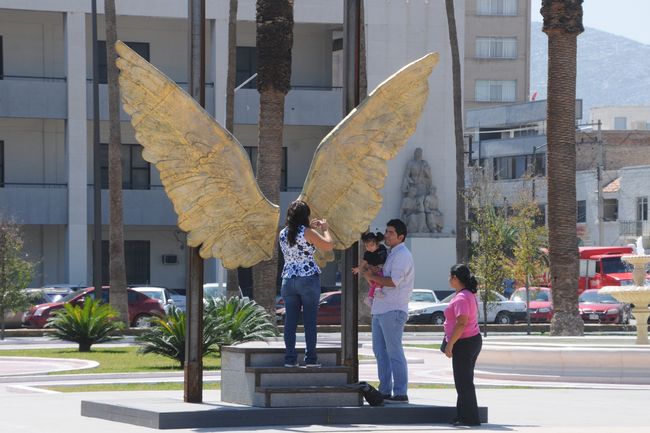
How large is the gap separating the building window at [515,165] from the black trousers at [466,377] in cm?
6488

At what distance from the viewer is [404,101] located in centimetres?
1413

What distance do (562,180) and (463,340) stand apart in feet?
50.6

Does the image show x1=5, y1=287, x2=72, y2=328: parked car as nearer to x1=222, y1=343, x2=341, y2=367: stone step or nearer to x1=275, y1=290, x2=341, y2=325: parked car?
x1=275, y1=290, x2=341, y2=325: parked car

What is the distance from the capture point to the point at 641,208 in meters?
72.8

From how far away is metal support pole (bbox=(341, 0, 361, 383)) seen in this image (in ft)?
47.3

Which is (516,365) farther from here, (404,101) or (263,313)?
(404,101)

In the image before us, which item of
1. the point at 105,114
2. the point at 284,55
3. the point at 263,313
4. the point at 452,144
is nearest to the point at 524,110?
the point at 452,144

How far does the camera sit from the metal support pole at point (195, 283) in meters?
13.9

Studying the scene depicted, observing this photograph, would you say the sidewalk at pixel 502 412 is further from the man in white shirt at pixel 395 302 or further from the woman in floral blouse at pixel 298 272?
the woman in floral blouse at pixel 298 272

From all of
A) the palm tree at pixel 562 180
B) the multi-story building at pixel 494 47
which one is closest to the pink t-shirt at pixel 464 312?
the palm tree at pixel 562 180

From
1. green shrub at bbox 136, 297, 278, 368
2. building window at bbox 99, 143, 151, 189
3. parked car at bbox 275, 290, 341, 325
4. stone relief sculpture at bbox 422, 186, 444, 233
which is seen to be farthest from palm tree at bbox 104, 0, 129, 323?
stone relief sculpture at bbox 422, 186, 444, 233

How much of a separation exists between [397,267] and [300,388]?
1560 millimetres

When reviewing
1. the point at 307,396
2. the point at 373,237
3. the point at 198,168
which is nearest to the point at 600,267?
the point at 373,237

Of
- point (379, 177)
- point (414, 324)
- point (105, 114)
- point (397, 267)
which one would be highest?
point (105, 114)
